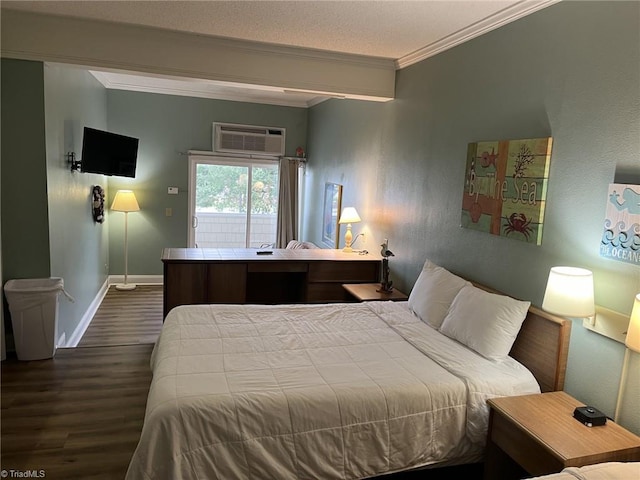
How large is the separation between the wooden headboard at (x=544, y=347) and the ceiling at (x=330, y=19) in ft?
5.67

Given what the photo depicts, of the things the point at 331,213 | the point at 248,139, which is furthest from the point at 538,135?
the point at 248,139

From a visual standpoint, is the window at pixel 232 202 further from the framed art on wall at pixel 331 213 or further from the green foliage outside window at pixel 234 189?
the framed art on wall at pixel 331 213

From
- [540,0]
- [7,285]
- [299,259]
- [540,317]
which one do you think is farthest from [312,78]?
[7,285]

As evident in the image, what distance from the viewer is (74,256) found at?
4.61 m

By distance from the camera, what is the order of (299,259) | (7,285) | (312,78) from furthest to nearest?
(299,259) < (312,78) < (7,285)

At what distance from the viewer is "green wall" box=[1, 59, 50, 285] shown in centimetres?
362

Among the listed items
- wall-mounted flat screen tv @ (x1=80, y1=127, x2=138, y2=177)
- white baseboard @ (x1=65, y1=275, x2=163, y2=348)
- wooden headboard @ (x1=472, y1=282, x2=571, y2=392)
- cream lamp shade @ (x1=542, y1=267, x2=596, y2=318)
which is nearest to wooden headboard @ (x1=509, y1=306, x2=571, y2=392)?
wooden headboard @ (x1=472, y1=282, x2=571, y2=392)

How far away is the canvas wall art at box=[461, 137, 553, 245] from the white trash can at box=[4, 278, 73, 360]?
3.26 metres

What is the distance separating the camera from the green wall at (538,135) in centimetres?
219

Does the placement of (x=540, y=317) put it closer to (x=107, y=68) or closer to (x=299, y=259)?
(x=299, y=259)

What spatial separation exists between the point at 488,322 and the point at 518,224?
61 centimetres

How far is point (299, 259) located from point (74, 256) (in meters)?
2.22

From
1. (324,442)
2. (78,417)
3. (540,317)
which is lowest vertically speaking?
(78,417)

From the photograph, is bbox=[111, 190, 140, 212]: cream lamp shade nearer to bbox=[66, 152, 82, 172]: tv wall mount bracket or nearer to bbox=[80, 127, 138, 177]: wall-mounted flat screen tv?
bbox=[80, 127, 138, 177]: wall-mounted flat screen tv
